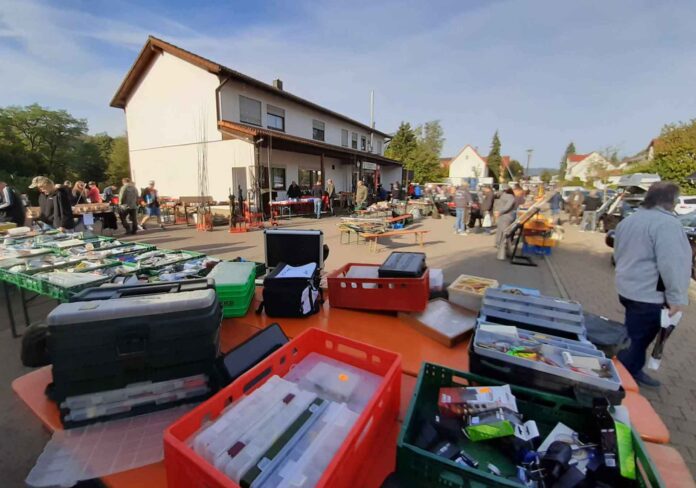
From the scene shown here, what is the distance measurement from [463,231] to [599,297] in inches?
249

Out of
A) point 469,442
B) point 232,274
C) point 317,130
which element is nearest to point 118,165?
point 317,130

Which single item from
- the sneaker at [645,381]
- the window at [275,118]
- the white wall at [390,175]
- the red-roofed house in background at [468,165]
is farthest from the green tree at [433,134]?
the sneaker at [645,381]

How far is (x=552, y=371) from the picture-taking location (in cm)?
127

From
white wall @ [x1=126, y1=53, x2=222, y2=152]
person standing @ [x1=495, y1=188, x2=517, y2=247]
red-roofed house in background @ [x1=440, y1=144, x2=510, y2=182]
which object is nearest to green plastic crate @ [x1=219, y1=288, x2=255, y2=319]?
person standing @ [x1=495, y1=188, x2=517, y2=247]

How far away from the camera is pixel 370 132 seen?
26.8m

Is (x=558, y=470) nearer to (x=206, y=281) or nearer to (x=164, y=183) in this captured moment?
(x=206, y=281)

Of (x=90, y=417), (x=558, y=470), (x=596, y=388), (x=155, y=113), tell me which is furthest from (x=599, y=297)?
(x=155, y=113)

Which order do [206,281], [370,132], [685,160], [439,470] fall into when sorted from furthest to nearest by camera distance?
1. [370,132]
2. [685,160]
3. [206,281]
4. [439,470]

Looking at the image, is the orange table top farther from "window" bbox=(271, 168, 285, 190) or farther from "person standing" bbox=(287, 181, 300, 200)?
"window" bbox=(271, 168, 285, 190)

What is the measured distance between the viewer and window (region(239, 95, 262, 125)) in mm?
14842

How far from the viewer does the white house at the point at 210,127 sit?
1381 cm

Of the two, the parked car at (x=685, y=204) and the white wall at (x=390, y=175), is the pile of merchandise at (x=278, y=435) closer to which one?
the parked car at (x=685, y=204)

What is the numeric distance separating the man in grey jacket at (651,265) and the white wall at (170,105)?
48.8ft

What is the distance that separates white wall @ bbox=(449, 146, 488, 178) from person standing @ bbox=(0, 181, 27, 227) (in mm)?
61095
